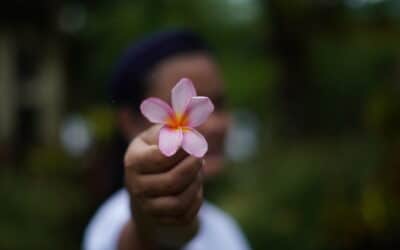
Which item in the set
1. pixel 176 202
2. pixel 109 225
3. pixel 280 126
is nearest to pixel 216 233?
pixel 109 225

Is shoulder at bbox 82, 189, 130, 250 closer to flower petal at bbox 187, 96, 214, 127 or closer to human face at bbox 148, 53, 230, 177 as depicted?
human face at bbox 148, 53, 230, 177

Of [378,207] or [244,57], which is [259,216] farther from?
[244,57]

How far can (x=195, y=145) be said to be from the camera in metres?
0.65

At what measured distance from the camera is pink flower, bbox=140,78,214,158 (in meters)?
0.66

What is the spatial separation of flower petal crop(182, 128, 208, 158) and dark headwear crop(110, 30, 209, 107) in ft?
2.30

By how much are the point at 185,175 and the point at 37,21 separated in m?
8.09

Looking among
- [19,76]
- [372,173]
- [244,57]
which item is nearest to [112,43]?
[244,57]

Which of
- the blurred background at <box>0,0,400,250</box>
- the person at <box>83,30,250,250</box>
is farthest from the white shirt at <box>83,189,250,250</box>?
the blurred background at <box>0,0,400,250</box>

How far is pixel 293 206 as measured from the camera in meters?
3.93

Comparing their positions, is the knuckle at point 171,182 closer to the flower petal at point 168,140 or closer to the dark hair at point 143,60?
the flower petal at point 168,140

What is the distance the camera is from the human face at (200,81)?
52.2 inches

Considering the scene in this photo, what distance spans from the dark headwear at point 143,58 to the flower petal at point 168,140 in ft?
2.27

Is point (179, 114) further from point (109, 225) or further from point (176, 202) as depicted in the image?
point (109, 225)

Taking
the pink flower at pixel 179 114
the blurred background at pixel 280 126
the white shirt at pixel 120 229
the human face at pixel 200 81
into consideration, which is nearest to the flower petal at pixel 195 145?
the pink flower at pixel 179 114
